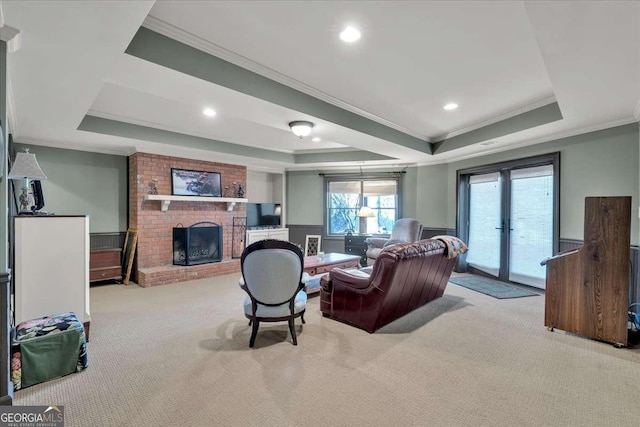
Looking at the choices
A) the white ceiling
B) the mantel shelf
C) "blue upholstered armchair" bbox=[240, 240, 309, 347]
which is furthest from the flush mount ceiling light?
the mantel shelf

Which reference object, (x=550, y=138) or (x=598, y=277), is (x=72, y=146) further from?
(x=550, y=138)

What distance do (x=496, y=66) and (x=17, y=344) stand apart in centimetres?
466

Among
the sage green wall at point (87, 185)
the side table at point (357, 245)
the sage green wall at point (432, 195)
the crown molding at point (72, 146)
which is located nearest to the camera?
the crown molding at point (72, 146)

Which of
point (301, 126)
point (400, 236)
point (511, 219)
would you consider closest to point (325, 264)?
point (301, 126)

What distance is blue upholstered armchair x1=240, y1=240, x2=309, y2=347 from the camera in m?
2.85

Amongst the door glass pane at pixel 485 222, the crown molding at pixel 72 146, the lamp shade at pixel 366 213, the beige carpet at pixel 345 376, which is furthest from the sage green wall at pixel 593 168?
the crown molding at pixel 72 146

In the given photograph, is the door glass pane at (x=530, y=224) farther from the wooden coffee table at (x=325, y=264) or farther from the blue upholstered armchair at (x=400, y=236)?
the wooden coffee table at (x=325, y=264)

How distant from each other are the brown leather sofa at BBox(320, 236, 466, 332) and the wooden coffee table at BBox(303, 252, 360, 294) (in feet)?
2.81

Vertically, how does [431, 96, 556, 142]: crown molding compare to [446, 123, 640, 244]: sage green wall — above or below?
above

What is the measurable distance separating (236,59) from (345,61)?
3.32 ft

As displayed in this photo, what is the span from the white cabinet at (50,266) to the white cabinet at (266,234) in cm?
414

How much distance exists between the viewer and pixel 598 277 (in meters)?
2.97

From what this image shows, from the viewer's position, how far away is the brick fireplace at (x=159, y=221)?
18.1 feet

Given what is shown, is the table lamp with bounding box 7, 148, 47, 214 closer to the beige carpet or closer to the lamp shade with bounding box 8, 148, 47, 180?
the lamp shade with bounding box 8, 148, 47, 180
